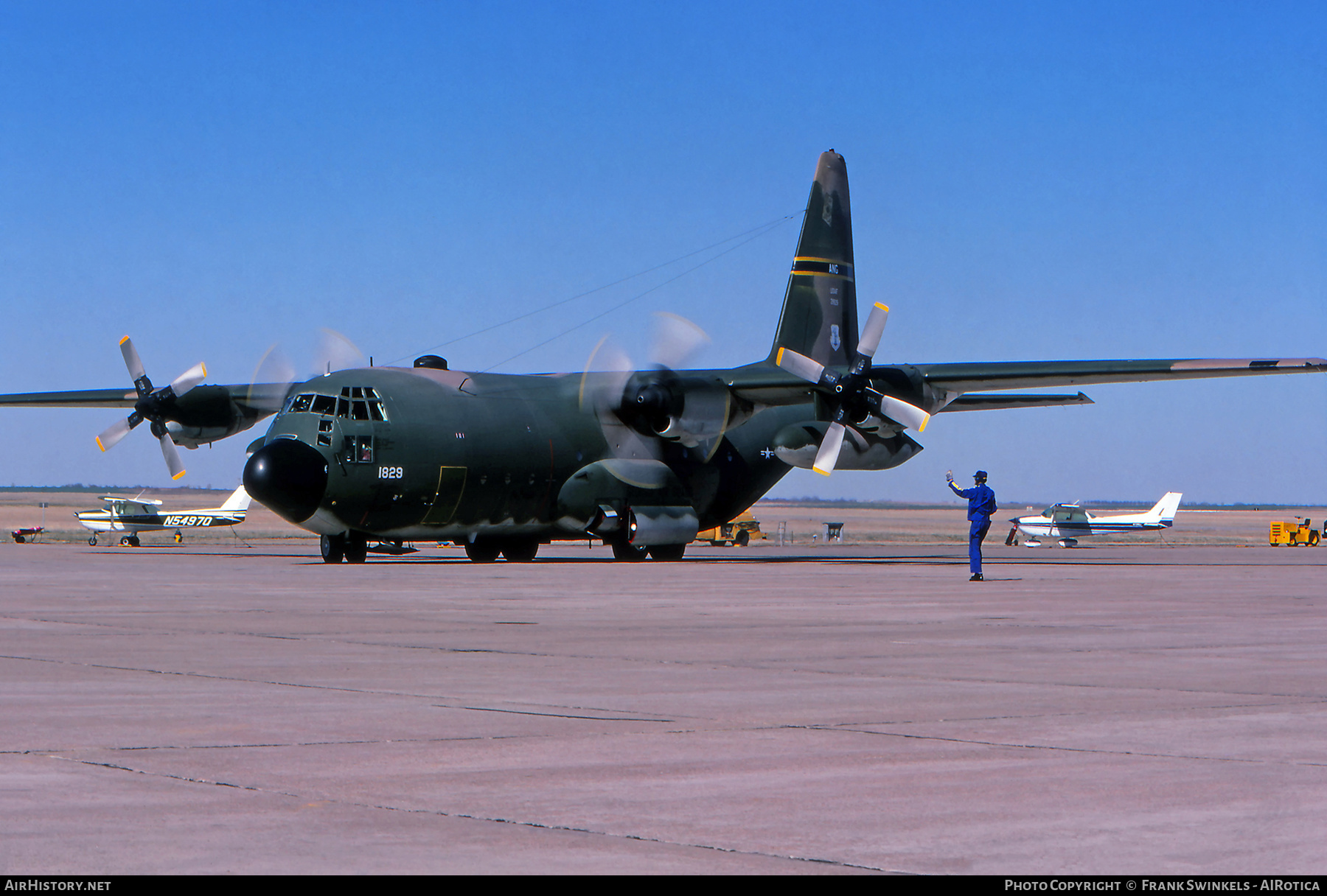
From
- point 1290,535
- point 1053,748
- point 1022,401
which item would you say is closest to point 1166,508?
point 1290,535

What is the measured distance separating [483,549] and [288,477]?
7325 mm

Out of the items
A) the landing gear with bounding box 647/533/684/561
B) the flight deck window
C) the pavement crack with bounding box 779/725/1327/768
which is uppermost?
the flight deck window

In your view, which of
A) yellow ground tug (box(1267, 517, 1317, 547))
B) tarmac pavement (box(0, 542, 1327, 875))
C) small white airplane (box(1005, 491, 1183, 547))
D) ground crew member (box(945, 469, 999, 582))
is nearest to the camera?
tarmac pavement (box(0, 542, 1327, 875))

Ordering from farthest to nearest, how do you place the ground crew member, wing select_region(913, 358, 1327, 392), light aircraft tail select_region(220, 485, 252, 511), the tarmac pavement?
light aircraft tail select_region(220, 485, 252, 511) < wing select_region(913, 358, 1327, 392) < the ground crew member < the tarmac pavement

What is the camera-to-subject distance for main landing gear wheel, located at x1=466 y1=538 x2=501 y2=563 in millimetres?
36219

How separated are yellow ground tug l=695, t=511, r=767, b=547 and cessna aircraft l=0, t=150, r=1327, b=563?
58.0 ft

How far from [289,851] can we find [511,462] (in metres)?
28.4

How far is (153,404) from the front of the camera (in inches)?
1544

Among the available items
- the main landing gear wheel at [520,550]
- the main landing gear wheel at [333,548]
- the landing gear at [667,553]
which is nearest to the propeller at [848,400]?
the landing gear at [667,553]

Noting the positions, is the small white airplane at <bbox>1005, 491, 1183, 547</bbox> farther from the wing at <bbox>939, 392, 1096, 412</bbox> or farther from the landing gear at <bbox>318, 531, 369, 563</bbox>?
the landing gear at <bbox>318, 531, 369, 563</bbox>

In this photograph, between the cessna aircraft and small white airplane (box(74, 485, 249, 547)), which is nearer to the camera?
the cessna aircraft

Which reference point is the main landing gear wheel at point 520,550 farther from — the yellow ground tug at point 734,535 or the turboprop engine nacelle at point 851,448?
the yellow ground tug at point 734,535

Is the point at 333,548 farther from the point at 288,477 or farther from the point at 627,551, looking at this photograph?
the point at 627,551

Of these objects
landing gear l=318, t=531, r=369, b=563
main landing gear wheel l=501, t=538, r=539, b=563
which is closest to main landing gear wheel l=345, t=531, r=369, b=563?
landing gear l=318, t=531, r=369, b=563
